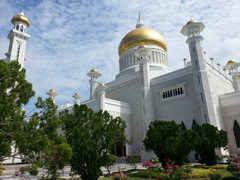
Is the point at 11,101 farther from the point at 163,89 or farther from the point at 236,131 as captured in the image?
the point at 236,131

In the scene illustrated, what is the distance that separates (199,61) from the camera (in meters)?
16.3

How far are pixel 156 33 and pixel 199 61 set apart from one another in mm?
10820

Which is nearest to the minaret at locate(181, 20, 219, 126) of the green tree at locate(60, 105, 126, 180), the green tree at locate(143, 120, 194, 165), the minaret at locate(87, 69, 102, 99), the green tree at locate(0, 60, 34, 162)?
the green tree at locate(143, 120, 194, 165)

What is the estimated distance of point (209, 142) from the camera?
12375 millimetres

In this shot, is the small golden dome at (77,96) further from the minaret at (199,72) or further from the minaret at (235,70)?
the minaret at (235,70)

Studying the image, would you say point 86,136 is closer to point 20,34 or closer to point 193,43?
point 193,43

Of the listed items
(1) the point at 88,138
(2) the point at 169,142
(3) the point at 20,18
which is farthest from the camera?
(3) the point at 20,18

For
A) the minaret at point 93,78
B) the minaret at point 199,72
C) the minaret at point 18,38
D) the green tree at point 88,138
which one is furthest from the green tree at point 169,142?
the minaret at point 18,38

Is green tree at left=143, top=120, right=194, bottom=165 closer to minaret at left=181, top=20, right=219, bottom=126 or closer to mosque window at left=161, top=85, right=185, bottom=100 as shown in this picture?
minaret at left=181, top=20, right=219, bottom=126

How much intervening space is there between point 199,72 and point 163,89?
12.5 ft

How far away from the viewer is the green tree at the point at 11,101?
4996 millimetres

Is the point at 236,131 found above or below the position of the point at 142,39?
below

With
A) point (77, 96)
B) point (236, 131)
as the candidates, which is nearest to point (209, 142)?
point (236, 131)

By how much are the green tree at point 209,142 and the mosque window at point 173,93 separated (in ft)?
16.9
